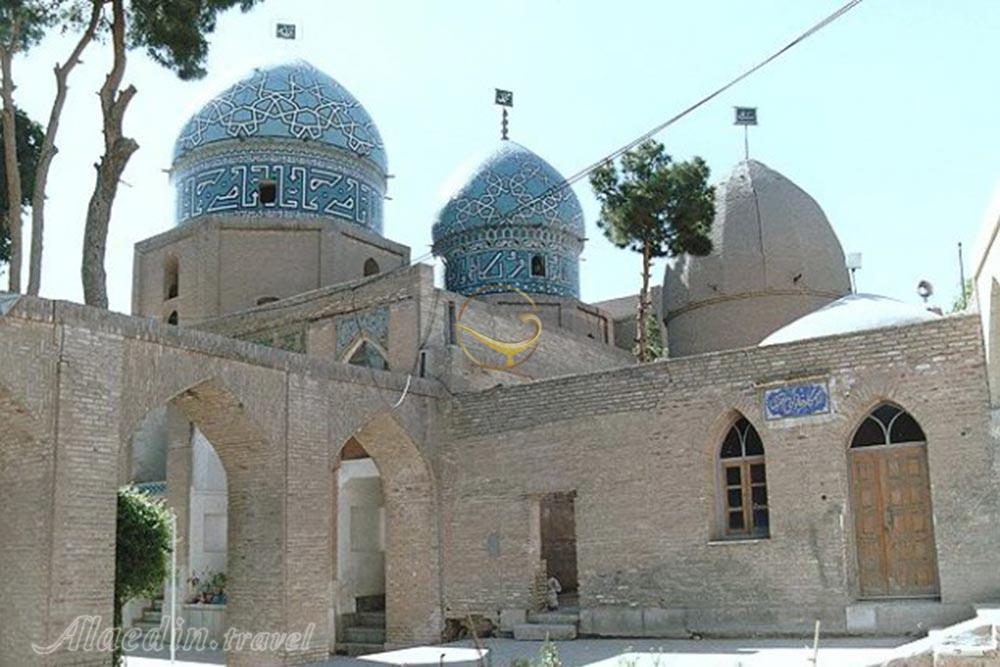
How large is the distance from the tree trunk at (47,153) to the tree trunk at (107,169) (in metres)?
0.36

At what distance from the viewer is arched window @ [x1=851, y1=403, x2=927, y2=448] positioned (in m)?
13.0

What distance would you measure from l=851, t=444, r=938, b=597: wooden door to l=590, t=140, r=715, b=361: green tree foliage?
26.6 feet

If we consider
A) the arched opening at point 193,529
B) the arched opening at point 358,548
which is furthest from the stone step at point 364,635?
the arched opening at point 193,529

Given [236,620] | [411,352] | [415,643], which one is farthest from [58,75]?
[415,643]

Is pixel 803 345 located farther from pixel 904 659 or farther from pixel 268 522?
pixel 268 522

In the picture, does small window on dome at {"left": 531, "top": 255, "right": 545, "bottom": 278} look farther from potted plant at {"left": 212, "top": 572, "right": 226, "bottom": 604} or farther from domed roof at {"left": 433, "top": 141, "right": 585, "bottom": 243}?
potted plant at {"left": 212, "top": 572, "right": 226, "bottom": 604}

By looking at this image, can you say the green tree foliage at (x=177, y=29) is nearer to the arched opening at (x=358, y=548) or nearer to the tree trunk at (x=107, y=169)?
the tree trunk at (x=107, y=169)

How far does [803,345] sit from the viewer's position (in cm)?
1353

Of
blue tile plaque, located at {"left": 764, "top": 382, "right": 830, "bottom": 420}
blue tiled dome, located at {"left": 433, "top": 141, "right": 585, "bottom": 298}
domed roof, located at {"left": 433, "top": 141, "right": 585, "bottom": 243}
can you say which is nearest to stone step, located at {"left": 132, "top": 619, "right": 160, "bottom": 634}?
blue tiled dome, located at {"left": 433, "top": 141, "right": 585, "bottom": 298}

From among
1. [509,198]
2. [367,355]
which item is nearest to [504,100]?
[509,198]

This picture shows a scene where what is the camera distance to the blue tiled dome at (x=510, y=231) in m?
24.1

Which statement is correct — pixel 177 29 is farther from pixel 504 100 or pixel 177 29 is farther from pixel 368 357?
pixel 504 100

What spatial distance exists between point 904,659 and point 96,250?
36.4ft

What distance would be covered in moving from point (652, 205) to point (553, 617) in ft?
29.3
